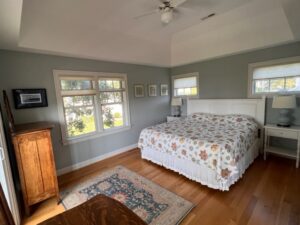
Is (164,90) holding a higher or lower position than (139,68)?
lower

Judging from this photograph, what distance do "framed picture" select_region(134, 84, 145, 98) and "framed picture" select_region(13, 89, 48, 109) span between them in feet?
6.92

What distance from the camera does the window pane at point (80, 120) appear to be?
3.12m

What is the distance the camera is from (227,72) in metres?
3.85

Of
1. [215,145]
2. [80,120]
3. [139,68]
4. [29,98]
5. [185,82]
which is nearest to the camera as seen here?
[215,145]

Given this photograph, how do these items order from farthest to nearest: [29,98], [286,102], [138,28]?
[138,28]
[286,102]
[29,98]

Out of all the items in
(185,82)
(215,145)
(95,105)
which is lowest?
(215,145)

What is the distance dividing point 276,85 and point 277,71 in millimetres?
296

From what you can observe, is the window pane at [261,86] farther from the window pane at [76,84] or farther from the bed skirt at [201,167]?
the window pane at [76,84]

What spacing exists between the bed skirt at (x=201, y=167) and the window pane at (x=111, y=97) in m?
1.46

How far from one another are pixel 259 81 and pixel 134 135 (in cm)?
335

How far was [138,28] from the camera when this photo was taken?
339 cm

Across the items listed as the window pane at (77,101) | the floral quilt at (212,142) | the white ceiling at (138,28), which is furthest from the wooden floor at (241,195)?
the white ceiling at (138,28)

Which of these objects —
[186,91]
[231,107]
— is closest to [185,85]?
[186,91]

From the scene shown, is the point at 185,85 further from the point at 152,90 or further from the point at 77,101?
the point at 77,101
